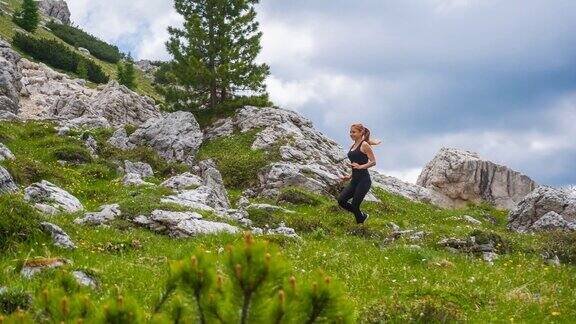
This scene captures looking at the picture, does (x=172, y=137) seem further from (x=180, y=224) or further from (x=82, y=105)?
(x=180, y=224)

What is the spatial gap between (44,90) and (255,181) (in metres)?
36.0

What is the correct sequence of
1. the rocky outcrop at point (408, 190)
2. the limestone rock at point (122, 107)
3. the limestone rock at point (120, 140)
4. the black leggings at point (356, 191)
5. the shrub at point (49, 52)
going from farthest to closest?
the shrub at point (49, 52) → the limestone rock at point (122, 107) → the rocky outcrop at point (408, 190) → the limestone rock at point (120, 140) → the black leggings at point (356, 191)

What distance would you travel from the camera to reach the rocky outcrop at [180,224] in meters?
17.2

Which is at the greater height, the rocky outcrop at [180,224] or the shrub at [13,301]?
the rocky outcrop at [180,224]

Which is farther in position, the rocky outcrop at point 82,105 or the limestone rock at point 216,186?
the rocky outcrop at point 82,105

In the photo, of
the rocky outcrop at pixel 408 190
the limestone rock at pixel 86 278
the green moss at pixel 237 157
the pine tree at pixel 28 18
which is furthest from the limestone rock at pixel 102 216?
the pine tree at pixel 28 18

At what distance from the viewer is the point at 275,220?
2177cm

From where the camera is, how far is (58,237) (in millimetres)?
12359

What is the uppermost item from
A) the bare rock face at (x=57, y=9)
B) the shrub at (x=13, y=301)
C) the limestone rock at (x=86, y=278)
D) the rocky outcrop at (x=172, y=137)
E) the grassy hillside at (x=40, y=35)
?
the bare rock face at (x=57, y=9)

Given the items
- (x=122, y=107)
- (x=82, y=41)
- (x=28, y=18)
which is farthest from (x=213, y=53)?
(x=82, y=41)

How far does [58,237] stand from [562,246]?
14.4 metres

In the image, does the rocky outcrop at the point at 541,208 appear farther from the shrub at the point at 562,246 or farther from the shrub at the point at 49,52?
the shrub at the point at 49,52

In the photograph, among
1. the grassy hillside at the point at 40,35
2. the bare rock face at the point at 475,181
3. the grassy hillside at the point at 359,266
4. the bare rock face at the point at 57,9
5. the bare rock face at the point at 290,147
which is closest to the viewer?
the grassy hillside at the point at 359,266

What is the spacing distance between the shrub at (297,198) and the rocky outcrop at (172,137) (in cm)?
1078
